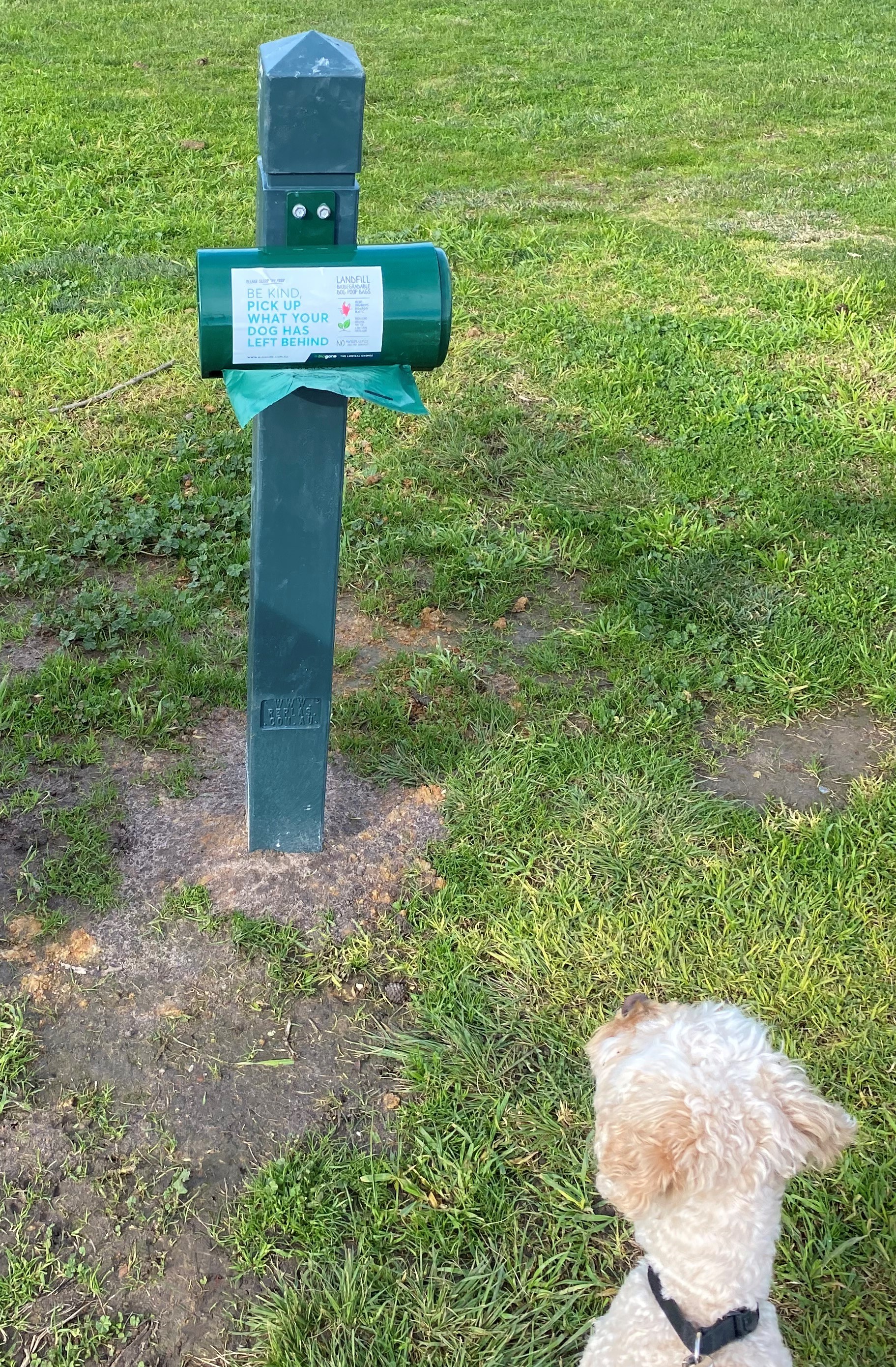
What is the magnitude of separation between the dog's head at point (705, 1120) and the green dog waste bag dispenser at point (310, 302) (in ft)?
4.15

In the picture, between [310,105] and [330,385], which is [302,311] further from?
[310,105]

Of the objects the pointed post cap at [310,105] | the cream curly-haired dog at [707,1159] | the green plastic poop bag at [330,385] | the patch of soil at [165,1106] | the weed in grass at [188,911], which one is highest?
the pointed post cap at [310,105]

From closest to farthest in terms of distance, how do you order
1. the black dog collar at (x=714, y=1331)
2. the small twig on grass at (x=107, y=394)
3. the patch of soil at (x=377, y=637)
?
the black dog collar at (x=714, y=1331) → the patch of soil at (x=377, y=637) → the small twig on grass at (x=107, y=394)

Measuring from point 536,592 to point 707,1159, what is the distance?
8.58 feet

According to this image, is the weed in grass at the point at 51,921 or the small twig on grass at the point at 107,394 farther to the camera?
the small twig on grass at the point at 107,394

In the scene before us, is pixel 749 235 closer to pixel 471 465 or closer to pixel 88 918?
pixel 471 465

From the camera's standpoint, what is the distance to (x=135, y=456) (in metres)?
→ 4.46

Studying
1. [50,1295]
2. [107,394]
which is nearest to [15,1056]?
[50,1295]

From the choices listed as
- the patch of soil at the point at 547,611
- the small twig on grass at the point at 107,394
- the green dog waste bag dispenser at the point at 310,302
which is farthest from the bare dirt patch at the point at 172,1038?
the small twig on grass at the point at 107,394

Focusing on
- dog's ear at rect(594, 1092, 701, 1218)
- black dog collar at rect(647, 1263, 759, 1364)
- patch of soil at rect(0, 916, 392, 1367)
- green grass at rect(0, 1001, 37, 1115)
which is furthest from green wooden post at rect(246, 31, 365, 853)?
black dog collar at rect(647, 1263, 759, 1364)

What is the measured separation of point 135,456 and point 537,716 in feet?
6.91

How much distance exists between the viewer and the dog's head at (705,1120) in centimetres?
155

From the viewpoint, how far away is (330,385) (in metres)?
2.16

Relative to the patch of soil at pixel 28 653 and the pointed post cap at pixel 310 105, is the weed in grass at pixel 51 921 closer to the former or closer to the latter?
the patch of soil at pixel 28 653
